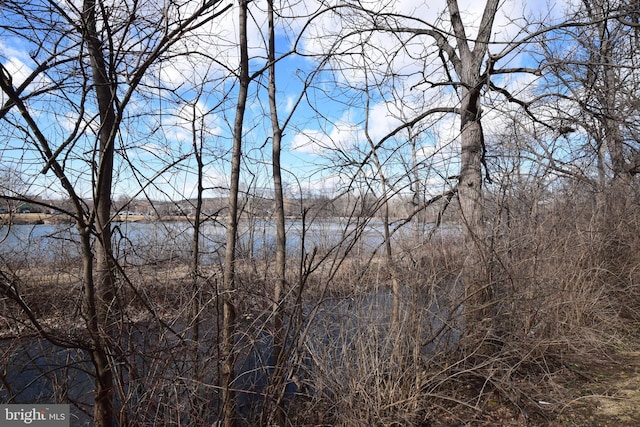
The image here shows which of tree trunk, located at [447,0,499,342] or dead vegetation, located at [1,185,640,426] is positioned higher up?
tree trunk, located at [447,0,499,342]

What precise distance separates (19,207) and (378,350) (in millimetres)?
2970

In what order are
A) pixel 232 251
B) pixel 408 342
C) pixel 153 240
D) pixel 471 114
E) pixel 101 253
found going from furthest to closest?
pixel 471 114 → pixel 153 240 → pixel 408 342 → pixel 232 251 → pixel 101 253

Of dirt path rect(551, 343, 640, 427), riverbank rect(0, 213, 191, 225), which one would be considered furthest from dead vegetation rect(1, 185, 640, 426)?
riverbank rect(0, 213, 191, 225)

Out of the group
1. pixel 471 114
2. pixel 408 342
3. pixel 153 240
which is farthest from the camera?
pixel 471 114

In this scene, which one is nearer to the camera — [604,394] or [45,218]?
[45,218]

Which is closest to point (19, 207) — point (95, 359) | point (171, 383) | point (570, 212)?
point (95, 359)

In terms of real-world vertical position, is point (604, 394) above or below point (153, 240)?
below

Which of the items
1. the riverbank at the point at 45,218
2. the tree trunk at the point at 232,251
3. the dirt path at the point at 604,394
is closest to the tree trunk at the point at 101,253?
the riverbank at the point at 45,218

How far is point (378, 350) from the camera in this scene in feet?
11.1

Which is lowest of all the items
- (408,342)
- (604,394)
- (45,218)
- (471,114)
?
(604,394)

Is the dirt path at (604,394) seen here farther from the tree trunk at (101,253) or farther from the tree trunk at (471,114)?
the tree trunk at (101,253)

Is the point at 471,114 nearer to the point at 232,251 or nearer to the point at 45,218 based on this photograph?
the point at 232,251

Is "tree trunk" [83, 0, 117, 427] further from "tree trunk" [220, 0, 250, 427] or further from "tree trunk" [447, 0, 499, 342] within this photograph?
"tree trunk" [447, 0, 499, 342]

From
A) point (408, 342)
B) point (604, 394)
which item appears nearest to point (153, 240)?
point (408, 342)
